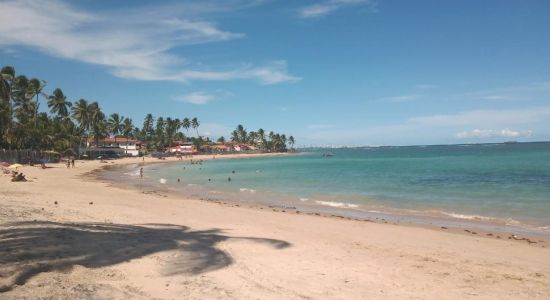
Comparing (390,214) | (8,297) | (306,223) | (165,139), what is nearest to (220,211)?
(306,223)

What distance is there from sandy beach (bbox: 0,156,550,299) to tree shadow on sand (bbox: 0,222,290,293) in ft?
0.07

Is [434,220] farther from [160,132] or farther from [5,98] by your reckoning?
[160,132]

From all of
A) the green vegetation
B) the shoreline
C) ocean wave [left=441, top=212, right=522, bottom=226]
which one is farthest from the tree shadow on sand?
the green vegetation

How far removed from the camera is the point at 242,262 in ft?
28.3

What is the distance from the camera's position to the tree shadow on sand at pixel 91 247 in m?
6.77

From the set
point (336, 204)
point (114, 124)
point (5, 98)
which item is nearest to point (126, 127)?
point (114, 124)

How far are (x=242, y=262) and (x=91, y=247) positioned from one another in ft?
9.86

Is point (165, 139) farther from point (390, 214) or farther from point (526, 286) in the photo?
point (526, 286)

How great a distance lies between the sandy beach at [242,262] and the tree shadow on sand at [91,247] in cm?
2

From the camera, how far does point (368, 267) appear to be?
29.6 feet

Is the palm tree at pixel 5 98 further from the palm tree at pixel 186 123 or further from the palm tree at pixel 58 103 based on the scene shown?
the palm tree at pixel 186 123

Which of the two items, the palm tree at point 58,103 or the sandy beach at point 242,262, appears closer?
the sandy beach at point 242,262

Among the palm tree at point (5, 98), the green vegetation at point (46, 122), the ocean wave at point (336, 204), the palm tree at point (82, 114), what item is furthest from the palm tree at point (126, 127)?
the ocean wave at point (336, 204)

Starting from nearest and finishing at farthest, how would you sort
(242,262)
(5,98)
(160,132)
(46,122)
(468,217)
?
(242,262) < (468,217) < (5,98) < (46,122) < (160,132)
